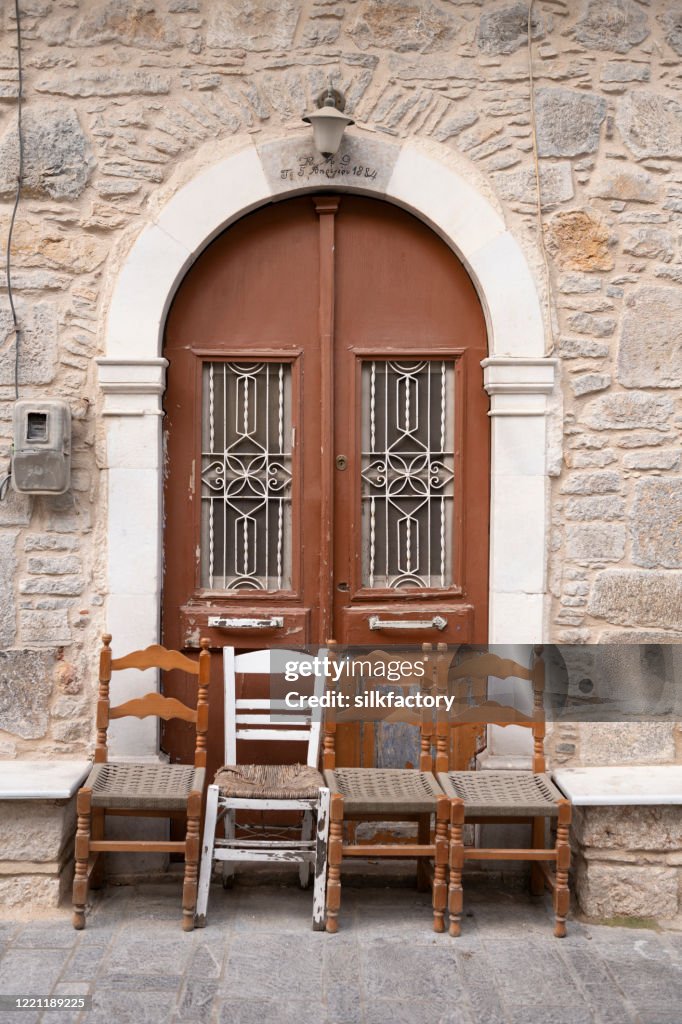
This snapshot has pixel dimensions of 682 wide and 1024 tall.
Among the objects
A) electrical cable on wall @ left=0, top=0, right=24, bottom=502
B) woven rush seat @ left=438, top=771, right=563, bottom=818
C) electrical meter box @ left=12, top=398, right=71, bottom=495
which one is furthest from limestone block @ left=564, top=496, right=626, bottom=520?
electrical cable on wall @ left=0, top=0, right=24, bottom=502

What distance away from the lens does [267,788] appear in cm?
350

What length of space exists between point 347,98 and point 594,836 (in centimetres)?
297

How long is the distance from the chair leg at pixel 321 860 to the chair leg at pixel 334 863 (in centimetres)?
3

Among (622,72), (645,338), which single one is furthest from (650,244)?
(622,72)

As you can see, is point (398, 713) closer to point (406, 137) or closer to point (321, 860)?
point (321, 860)

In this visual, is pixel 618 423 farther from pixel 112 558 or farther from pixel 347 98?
pixel 112 558

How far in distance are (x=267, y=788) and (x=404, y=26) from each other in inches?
118

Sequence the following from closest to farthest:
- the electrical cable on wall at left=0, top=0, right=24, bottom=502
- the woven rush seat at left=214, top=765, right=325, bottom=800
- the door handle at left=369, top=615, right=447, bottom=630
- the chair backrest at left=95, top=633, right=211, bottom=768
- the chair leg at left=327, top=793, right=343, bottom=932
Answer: the chair leg at left=327, top=793, right=343, bottom=932
the woven rush seat at left=214, top=765, right=325, bottom=800
the chair backrest at left=95, top=633, right=211, bottom=768
the electrical cable on wall at left=0, top=0, right=24, bottom=502
the door handle at left=369, top=615, right=447, bottom=630

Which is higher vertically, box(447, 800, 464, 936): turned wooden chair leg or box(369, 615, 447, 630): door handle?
box(369, 615, 447, 630): door handle

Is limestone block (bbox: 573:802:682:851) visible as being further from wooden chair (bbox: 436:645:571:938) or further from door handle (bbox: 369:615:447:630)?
door handle (bbox: 369:615:447:630)

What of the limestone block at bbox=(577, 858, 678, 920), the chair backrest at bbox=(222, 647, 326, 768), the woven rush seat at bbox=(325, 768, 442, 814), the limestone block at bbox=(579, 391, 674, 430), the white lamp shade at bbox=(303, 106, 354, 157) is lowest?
the limestone block at bbox=(577, 858, 678, 920)

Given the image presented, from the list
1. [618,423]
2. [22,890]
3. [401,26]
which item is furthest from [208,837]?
[401,26]

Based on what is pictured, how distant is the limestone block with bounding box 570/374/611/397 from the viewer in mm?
3891

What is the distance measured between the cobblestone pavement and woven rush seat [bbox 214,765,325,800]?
461 millimetres
